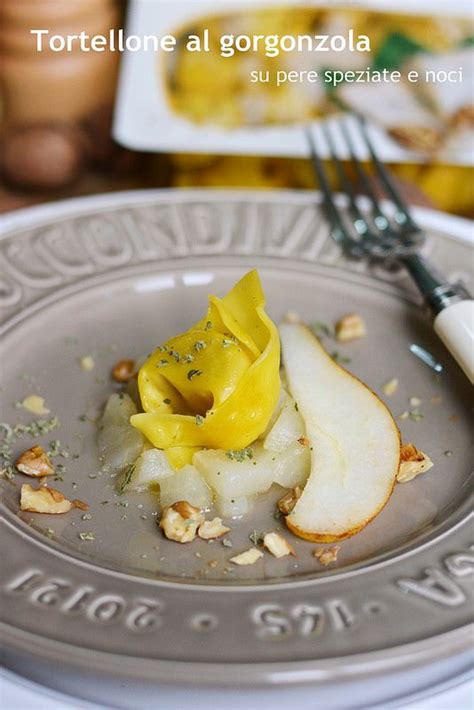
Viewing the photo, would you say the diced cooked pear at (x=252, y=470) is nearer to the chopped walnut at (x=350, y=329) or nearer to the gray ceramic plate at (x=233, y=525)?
the gray ceramic plate at (x=233, y=525)

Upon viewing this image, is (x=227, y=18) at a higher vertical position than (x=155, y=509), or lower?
higher

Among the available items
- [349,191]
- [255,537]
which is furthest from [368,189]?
[255,537]

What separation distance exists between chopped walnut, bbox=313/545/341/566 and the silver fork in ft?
1.20

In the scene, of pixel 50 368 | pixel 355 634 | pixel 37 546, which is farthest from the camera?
pixel 50 368

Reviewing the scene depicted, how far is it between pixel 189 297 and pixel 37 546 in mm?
631

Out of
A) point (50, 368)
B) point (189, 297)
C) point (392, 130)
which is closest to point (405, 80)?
point (392, 130)

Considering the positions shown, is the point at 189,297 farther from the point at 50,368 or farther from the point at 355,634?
the point at 355,634

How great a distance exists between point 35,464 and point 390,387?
0.52 metres

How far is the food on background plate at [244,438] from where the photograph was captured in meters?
1.07

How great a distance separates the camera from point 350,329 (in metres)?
1.45

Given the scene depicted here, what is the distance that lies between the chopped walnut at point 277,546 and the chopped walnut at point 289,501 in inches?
1.7

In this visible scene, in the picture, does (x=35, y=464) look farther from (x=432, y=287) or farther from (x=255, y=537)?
(x=432, y=287)

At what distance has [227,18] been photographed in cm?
211

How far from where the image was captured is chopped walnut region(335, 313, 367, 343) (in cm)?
144
